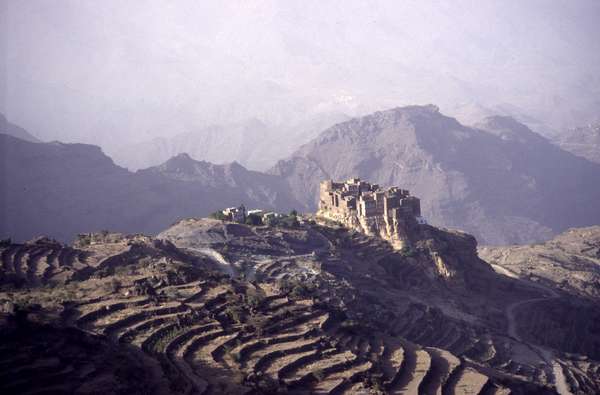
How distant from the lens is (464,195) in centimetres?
12800

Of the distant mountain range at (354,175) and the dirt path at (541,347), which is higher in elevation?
the distant mountain range at (354,175)

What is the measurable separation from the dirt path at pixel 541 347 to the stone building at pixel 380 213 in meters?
9.95

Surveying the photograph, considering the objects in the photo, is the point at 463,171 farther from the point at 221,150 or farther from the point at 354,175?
the point at 221,150

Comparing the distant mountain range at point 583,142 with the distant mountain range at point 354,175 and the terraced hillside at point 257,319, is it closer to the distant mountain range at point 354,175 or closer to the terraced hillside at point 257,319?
the distant mountain range at point 354,175

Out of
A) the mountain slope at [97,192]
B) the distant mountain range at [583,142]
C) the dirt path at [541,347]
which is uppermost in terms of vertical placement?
the distant mountain range at [583,142]

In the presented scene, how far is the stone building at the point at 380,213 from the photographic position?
174 ft

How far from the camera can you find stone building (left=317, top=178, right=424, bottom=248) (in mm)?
53156

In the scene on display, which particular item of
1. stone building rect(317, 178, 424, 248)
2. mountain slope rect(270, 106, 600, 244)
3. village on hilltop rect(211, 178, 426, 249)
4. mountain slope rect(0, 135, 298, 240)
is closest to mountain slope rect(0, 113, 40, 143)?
mountain slope rect(0, 135, 298, 240)

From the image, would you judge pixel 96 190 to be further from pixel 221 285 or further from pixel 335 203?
pixel 221 285

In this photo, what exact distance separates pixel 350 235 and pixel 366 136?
336 feet

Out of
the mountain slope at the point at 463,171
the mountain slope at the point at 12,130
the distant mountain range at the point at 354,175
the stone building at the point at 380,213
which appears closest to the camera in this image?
the stone building at the point at 380,213

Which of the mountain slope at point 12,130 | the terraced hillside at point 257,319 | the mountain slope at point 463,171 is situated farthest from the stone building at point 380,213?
the mountain slope at point 12,130

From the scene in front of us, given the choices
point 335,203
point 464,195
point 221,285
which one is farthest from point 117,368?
point 464,195

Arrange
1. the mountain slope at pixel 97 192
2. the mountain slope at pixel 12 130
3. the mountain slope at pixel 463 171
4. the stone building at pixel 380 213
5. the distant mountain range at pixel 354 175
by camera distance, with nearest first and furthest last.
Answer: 1. the stone building at pixel 380 213
2. the mountain slope at pixel 97 192
3. the distant mountain range at pixel 354 175
4. the mountain slope at pixel 463 171
5. the mountain slope at pixel 12 130
